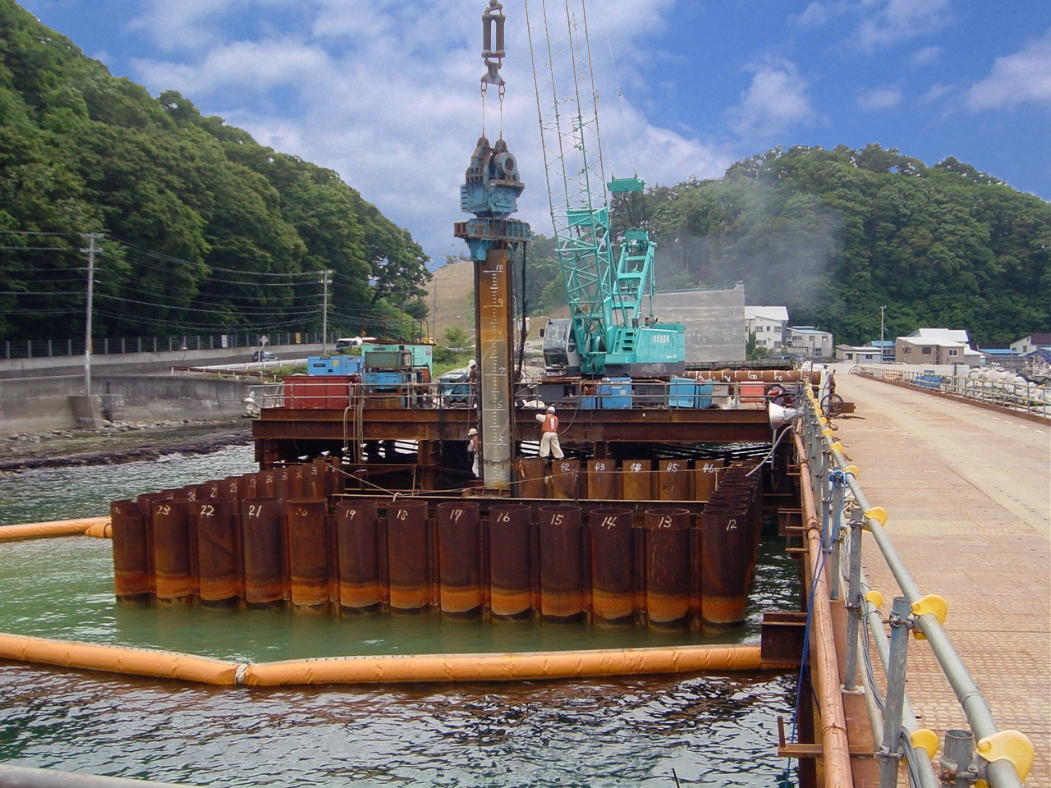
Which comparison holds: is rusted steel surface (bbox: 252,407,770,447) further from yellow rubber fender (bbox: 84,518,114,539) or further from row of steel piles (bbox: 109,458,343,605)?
row of steel piles (bbox: 109,458,343,605)

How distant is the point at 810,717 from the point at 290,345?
85585 millimetres

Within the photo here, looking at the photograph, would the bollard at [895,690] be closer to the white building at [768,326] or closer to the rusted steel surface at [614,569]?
the rusted steel surface at [614,569]

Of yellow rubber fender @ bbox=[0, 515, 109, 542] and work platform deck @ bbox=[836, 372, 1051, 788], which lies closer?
work platform deck @ bbox=[836, 372, 1051, 788]

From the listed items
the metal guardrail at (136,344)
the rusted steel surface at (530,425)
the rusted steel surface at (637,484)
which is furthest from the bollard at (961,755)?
the metal guardrail at (136,344)

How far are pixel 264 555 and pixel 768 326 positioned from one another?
106789 mm

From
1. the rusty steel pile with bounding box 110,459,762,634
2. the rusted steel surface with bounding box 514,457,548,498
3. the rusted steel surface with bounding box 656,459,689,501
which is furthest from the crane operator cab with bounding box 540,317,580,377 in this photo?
the rusty steel pile with bounding box 110,459,762,634

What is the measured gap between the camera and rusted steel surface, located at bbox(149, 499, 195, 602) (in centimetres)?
1644

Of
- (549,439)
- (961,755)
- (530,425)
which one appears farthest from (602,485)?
(961,755)

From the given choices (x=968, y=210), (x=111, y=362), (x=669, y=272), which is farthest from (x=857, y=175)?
(x=111, y=362)

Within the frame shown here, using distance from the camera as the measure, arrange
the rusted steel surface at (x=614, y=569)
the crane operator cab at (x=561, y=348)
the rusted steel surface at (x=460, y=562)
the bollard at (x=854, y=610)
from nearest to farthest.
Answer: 1. the bollard at (x=854, y=610)
2. the rusted steel surface at (x=614, y=569)
3. the rusted steel surface at (x=460, y=562)
4. the crane operator cab at (x=561, y=348)

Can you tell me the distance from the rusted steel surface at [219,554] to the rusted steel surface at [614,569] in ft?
20.9

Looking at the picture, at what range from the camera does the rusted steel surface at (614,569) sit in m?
14.4

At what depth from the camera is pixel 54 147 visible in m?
63.1

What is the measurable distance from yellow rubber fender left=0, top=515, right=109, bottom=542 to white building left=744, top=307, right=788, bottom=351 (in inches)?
3912
